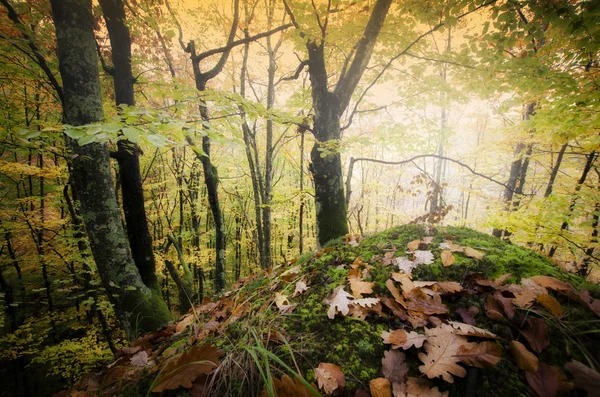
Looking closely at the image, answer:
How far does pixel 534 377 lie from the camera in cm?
81

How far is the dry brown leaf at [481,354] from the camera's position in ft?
2.76

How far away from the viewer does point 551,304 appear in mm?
1003

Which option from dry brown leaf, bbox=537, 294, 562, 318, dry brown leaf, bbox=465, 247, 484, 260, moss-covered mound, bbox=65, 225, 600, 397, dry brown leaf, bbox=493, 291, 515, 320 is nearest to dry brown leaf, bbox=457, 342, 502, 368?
moss-covered mound, bbox=65, 225, 600, 397

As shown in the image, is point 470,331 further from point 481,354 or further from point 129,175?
point 129,175

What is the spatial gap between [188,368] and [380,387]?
2.75 feet

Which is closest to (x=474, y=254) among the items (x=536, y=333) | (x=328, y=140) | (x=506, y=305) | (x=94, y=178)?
(x=506, y=305)

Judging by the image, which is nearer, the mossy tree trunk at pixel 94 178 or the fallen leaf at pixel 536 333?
the fallen leaf at pixel 536 333

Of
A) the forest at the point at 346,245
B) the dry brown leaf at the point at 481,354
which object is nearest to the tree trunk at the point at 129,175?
the forest at the point at 346,245

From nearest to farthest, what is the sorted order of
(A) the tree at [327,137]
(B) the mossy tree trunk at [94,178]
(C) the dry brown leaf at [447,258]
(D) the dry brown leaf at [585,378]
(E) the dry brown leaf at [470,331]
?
(D) the dry brown leaf at [585,378] < (E) the dry brown leaf at [470,331] < (C) the dry brown leaf at [447,258] < (B) the mossy tree trunk at [94,178] < (A) the tree at [327,137]

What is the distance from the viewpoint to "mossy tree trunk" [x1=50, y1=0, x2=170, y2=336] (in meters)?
3.11

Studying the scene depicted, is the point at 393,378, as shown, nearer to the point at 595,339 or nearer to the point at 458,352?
the point at 458,352

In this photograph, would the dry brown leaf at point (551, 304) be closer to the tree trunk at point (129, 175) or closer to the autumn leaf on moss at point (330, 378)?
the autumn leaf on moss at point (330, 378)

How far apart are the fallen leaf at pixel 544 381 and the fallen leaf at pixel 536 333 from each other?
99 millimetres

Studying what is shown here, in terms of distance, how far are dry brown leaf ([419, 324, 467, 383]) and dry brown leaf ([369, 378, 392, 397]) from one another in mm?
144
